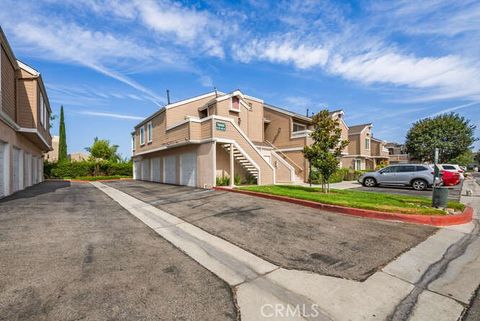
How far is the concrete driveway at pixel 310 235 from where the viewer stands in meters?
4.08

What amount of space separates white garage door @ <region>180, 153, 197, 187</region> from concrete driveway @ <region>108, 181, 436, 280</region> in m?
6.98

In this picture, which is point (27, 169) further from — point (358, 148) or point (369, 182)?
point (358, 148)

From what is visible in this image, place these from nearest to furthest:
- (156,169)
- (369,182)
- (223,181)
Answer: (223,181), (369,182), (156,169)

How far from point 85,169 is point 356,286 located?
110ft

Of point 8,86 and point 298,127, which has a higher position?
point 298,127

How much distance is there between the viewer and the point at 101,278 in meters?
3.39

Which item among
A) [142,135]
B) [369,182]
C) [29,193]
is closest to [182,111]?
[142,135]

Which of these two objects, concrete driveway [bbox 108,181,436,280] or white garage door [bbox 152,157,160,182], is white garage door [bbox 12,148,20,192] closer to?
white garage door [bbox 152,157,160,182]

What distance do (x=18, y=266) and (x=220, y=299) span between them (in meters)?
3.33

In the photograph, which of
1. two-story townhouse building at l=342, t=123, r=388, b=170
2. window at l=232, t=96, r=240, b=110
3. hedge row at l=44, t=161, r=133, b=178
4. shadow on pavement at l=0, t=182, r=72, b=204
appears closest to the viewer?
shadow on pavement at l=0, t=182, r=72, b=204

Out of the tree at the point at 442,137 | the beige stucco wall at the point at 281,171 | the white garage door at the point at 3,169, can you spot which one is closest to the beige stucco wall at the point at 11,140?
the white garage door at the point at 3,169

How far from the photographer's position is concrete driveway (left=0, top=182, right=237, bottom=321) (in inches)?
104

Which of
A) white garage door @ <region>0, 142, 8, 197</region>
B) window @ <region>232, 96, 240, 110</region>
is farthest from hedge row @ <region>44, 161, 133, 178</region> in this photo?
window @ <region>232, 96, 240, 110</region>

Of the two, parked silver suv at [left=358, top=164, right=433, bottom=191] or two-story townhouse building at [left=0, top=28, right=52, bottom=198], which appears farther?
parked silver suv at [left=358, top=164, right=433, bottom=191]
